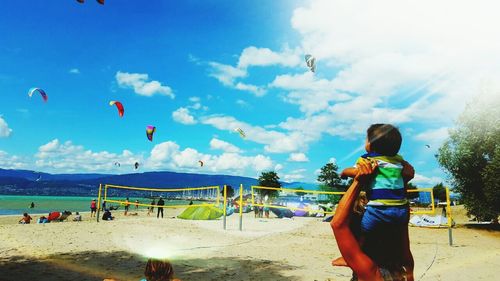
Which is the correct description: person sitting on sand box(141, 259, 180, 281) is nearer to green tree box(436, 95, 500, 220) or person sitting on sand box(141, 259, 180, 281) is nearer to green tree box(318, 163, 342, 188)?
green tree box(436, 95, 500, 220)

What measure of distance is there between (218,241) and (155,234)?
230 centimetres

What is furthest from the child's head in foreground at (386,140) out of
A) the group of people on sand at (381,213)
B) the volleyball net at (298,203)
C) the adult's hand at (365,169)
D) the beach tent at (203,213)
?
the beach tent at (203,213)

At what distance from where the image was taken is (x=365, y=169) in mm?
2018

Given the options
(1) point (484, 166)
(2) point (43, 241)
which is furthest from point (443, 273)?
(1) point (484, 166)

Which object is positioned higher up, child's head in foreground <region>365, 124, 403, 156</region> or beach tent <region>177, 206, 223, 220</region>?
child's head in foreground <region>365, 124, 403, 156</region>

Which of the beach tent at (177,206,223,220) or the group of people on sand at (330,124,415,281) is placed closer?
the group of people on sand at (330,124,415,281)

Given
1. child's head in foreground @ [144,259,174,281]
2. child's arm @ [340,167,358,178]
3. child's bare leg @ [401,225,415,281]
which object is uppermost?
child's arm @ [340,167,358,178]

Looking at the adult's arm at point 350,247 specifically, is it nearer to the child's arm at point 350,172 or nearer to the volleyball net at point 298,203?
the child's arm at point 350,172

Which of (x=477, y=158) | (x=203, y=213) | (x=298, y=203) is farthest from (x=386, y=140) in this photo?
(x=298, y=203)

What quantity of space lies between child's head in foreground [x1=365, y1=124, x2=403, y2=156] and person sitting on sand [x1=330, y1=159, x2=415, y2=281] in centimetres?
20

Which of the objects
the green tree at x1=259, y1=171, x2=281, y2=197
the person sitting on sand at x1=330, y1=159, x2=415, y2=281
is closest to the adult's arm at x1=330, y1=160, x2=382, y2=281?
the person sitting on sand at x1=330, y1=159, x2=415, y2=281

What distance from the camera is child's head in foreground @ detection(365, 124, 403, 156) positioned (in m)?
2.21

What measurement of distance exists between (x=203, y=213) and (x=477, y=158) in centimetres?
1614

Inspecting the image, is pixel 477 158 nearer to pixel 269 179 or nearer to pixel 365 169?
pixel 365 169
